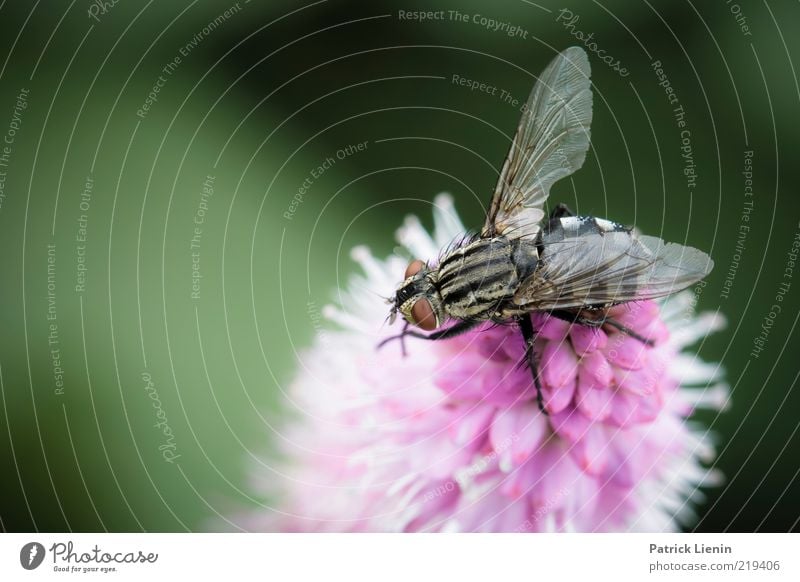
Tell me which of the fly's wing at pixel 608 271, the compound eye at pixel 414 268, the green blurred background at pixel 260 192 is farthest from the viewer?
the green blurred background at pixel 260 192

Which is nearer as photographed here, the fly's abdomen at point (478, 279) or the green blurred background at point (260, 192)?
the fly's abdomen at point (478, 279)

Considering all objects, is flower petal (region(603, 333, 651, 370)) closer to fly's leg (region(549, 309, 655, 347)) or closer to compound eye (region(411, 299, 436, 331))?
fly's leg (region(549, 309, 655, 347))

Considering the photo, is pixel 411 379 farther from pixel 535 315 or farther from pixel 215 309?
pixel 215 309

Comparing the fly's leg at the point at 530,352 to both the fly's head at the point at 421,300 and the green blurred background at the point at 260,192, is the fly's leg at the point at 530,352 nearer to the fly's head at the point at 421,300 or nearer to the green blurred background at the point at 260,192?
the fly's head at the point at 421,300
